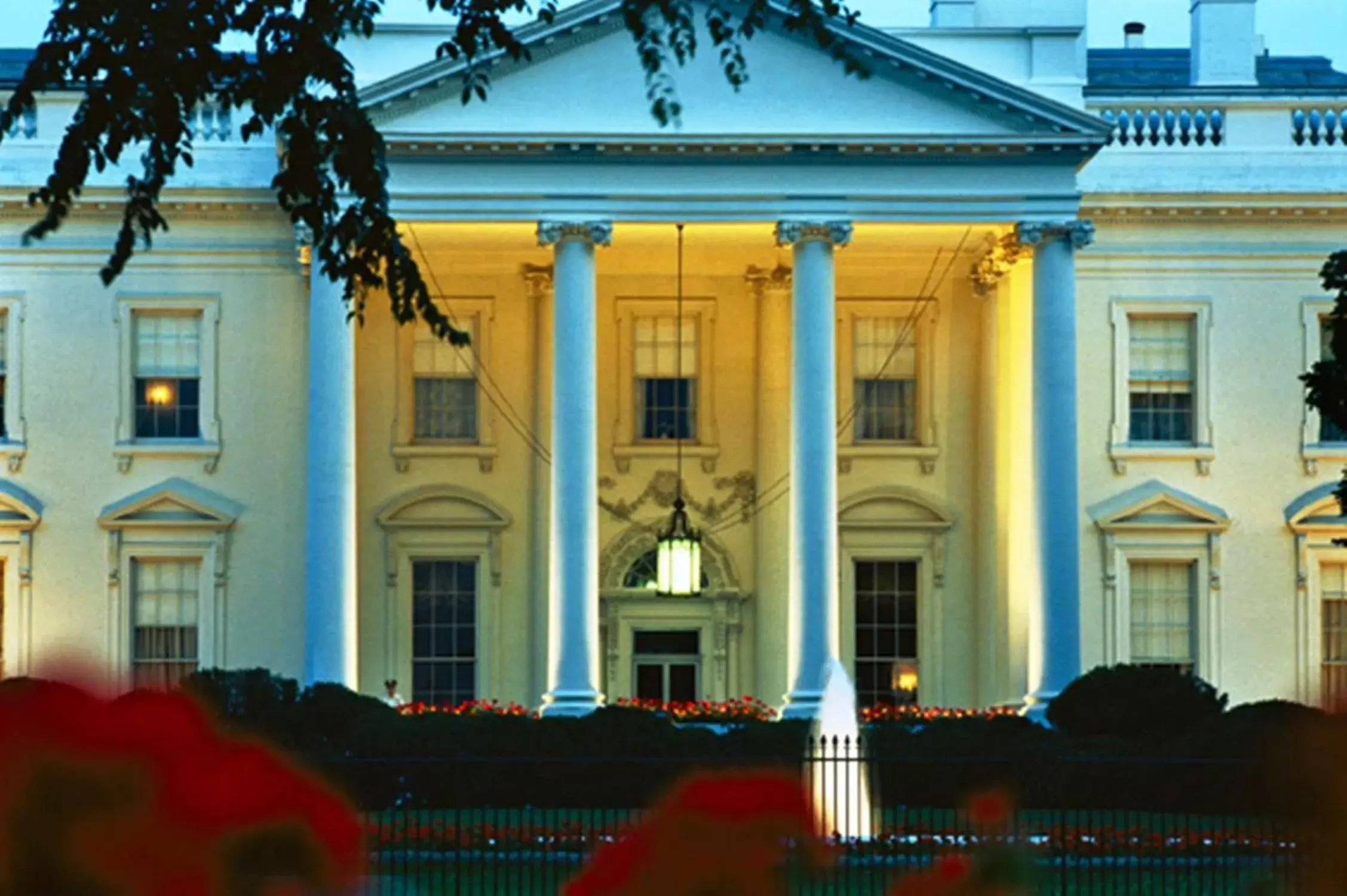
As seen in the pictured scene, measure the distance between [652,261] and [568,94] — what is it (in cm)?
464

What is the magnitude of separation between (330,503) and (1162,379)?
13.7 m

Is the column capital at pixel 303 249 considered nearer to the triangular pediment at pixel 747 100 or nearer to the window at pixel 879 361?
the triangular pediment at pixel 747 100

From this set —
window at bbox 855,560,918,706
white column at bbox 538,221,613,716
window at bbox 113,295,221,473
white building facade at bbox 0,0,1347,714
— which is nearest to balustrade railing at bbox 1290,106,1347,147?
white building facade at bbox 0,0,1347,714

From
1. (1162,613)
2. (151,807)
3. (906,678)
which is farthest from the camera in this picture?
(906,678)

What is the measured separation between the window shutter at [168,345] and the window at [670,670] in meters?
8.48

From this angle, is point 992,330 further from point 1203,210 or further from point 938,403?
point 1203,210

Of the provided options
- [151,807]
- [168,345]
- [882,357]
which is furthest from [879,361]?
[151,807]

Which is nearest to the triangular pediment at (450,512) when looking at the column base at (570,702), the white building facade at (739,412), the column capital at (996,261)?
the white building facade at (739,412)

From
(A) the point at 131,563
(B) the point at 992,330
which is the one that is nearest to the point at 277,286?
(A) the point at 131,563

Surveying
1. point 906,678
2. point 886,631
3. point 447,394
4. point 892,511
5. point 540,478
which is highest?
point 447,394

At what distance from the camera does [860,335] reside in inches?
1533

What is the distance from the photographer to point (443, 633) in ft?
125

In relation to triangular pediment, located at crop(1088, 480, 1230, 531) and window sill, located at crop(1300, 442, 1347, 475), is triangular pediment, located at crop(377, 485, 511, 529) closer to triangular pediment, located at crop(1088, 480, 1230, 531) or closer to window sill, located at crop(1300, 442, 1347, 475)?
triangular pediment, located at crop(1088, 480, 1230, 531)

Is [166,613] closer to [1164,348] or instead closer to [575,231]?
[575,231]
